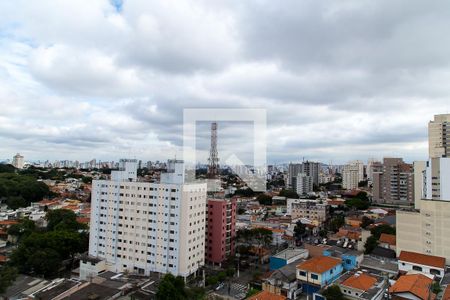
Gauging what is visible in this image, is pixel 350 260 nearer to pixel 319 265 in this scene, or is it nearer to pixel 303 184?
pixel 319 265

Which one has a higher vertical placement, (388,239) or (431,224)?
(431,224)

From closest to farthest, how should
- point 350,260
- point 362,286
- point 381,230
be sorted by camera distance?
point 362,286 < point 350,260 < point 381,230

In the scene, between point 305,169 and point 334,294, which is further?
point 305,169

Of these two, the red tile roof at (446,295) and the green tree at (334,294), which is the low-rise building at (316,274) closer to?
the green tree at (334,294)

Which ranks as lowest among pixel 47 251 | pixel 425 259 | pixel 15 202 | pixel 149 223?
pixel 425 259

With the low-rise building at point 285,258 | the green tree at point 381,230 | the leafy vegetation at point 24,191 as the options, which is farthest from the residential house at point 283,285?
the leafy vegetation at point 24,191

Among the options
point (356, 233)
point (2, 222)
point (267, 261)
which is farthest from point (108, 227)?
point (356, 233)

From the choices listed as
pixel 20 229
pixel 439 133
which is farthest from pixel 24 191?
pixel 439 133
